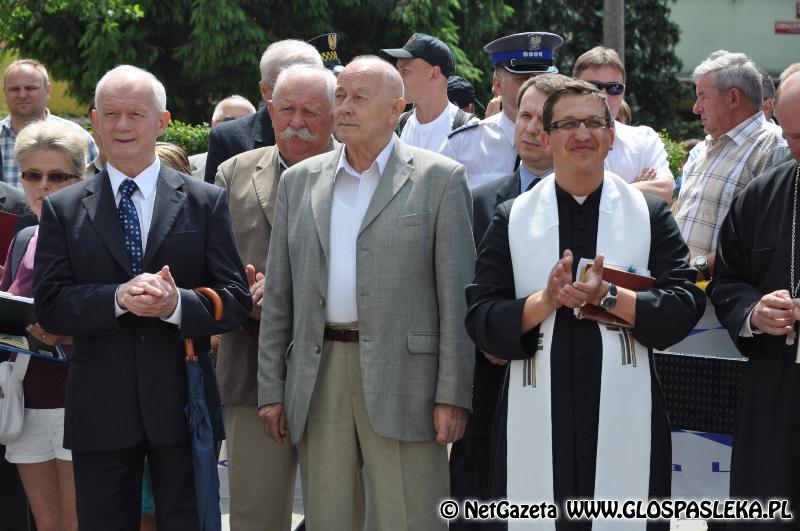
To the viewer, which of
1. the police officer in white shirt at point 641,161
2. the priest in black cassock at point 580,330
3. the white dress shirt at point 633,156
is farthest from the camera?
the white dress shirt at point 633,156

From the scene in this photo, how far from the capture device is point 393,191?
15.5 ft

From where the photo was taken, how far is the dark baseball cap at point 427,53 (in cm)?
721

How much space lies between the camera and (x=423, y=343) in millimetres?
4660

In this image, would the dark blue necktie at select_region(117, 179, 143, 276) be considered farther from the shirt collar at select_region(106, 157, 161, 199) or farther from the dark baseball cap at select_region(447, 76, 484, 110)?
the dark baseball cap at select_region(447, 76, 484, 110)

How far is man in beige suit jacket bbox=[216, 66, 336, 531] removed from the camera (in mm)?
5199

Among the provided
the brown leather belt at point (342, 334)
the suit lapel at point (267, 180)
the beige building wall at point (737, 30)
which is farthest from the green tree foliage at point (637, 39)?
the brown leather belt at point (342, 334)

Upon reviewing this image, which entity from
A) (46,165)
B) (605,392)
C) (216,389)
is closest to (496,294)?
(605,392)

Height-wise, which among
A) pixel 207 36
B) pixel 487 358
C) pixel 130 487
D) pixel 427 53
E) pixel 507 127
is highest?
pixel 207 36

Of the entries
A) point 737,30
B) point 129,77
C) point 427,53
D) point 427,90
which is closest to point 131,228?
point 129,77

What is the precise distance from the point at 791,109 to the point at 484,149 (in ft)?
5.88

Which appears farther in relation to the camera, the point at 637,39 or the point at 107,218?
the point at 637,39

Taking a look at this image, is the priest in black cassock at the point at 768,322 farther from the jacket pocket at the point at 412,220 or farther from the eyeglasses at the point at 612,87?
the eyeglasses at the point at 612,87

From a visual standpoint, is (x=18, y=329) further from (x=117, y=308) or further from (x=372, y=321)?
(x=372, y=321)

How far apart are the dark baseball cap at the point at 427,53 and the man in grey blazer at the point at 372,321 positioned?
239 centimetres
